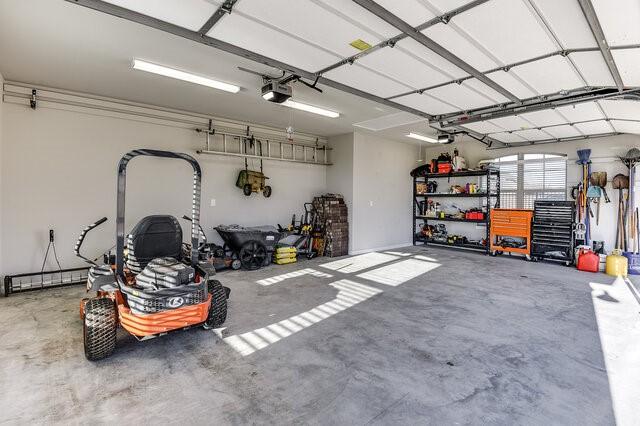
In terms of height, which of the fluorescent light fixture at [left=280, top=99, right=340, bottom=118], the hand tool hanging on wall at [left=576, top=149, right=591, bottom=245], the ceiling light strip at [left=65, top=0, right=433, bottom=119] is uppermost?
the fluorescent light fixture at [left=280, top=99, right=340, bottom=118]

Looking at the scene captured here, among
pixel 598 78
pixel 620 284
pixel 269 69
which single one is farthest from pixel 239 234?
pixel 620 284

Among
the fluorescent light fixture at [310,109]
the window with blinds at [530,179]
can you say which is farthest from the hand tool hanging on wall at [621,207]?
the fluorescent light fixture at [310,109]

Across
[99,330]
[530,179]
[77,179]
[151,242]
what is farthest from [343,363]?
[530,179]

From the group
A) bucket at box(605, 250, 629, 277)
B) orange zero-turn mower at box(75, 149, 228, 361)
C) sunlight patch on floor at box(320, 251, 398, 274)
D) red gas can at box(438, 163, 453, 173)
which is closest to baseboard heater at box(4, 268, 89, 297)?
orange zero-turn mower at box(75, 149, 228, 361)

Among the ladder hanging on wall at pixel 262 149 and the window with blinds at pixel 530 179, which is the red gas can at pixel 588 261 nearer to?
the window with blinds at pixel 530 179

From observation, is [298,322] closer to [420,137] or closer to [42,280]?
[42,280]

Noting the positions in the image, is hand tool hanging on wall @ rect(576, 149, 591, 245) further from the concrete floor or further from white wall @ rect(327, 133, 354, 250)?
white wall @ rect(327, 133, 354, 250)

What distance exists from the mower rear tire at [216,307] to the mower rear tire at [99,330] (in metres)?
0.85

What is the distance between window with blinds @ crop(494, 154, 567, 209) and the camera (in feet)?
24.2

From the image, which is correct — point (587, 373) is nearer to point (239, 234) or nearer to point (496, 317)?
point (496, 317)

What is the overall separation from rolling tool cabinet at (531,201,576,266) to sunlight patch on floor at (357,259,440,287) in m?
2.45

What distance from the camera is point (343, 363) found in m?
2.71

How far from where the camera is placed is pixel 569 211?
6762 millimetres

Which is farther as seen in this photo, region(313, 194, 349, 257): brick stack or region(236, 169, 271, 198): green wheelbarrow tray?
region(313, 194, 349, 257): brick stack
